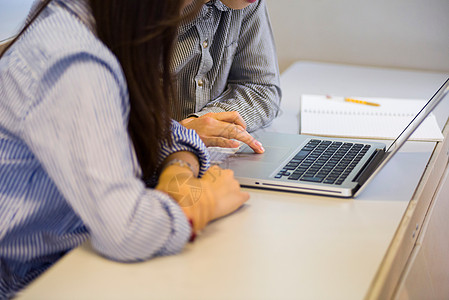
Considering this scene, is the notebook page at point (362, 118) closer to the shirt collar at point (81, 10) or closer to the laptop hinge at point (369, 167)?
the laptop hinge at point (369, 167)

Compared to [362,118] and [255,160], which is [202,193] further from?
[362,118]

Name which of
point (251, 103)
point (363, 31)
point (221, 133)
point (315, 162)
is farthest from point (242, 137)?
point (363, 31)

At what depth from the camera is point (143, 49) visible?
2.47 feet

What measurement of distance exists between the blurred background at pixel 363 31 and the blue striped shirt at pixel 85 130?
3.97 feet

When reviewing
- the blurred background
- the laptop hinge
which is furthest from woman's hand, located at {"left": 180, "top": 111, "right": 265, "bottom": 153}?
the blurred background

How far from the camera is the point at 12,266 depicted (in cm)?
80

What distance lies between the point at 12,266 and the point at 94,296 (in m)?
0.25

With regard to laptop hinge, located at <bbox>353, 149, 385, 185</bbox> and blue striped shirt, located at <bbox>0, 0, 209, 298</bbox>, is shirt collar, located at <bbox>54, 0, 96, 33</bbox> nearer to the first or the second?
blue striped shirt, located at <bbox>0, 0, 209, 298</bbox>

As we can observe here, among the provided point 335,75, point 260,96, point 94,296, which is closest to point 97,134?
point 94,296

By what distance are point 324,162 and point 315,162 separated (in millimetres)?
16

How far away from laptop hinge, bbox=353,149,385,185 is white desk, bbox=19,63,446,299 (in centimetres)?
2

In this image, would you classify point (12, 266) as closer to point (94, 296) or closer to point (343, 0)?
point (94, 296)

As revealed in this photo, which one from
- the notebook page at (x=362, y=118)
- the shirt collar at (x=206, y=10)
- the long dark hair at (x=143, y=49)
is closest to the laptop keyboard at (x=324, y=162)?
the notebook page at (x=362, y=118)

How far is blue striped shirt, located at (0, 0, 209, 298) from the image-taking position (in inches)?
25.6
